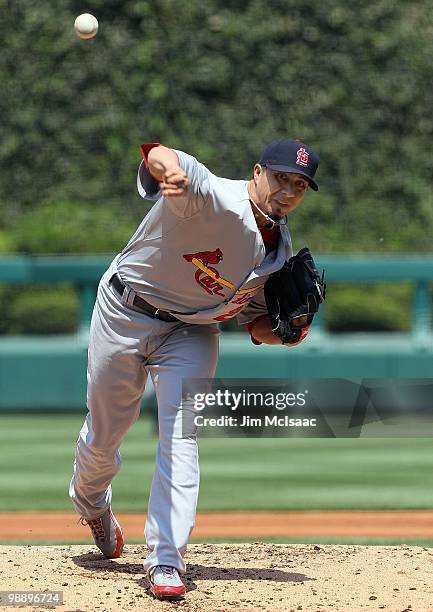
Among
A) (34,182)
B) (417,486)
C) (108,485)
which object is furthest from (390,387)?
(108,485)

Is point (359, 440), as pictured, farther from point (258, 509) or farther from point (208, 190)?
point (208, 190)

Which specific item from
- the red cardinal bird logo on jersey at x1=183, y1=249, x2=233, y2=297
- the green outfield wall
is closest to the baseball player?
the red cardinal bird logo on jersey at x1=183, y1=249, x2=233, y2=297

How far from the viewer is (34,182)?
45.4 ft

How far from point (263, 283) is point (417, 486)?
10.7ft

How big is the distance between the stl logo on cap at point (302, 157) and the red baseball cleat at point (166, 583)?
118 cm

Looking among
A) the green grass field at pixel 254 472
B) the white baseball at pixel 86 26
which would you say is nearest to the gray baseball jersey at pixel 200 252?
the green grass field at pixel 254 472

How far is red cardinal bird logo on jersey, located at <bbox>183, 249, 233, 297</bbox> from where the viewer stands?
3.42m

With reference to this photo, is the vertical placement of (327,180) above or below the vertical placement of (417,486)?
above

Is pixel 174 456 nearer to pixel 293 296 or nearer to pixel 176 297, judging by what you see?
pixel 176 297

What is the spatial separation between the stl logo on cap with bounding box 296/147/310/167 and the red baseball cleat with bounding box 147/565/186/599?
3.88 feet

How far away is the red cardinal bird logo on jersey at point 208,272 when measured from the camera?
11.2ft

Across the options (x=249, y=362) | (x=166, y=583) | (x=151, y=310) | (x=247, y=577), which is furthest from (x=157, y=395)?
(x=249, y=362)

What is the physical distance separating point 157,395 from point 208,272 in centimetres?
41

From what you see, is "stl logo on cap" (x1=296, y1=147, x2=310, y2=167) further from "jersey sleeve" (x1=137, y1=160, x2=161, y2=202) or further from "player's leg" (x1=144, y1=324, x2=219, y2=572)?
"player's leg" (x1=144, y1=324, x2=219, y2=572)
